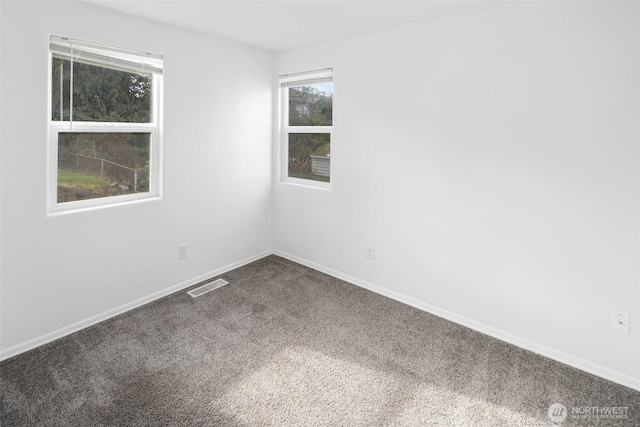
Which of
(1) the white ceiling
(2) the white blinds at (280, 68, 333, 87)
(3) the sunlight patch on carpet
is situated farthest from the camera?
(2) the white blinds at (280, 68, 333, 87)

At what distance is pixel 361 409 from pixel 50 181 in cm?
240

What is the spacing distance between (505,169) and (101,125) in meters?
2.84

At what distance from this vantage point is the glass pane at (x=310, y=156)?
12.0 ft

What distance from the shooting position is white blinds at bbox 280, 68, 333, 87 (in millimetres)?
3463

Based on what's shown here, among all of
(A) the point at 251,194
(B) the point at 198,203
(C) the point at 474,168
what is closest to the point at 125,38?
(B) the point at 198,203

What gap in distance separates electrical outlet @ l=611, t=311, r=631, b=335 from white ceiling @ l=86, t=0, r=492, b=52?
205cm

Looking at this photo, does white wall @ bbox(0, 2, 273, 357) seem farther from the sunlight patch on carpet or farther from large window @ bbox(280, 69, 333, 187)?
the sunlight patch on carpet

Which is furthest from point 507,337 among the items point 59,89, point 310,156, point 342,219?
point 59,89

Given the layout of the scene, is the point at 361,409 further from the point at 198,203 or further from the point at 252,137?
the point at 252,137

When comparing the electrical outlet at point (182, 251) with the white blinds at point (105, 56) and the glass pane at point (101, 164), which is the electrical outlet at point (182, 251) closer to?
the glass pane at point (101, 164)

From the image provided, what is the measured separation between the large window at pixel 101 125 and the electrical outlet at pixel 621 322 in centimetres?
331

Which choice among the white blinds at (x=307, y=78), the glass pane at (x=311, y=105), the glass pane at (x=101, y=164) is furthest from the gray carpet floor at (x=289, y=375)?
the white blinds at (x=307, y=78)

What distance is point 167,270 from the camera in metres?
3.21

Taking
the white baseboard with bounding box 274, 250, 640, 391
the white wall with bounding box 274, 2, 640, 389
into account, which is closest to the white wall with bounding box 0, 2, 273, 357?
the white wall with bounding box 274, 2, 640, 389
